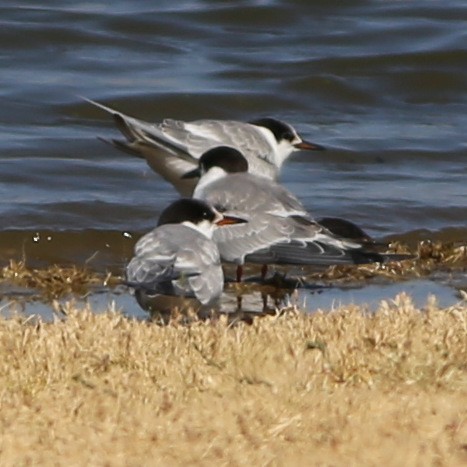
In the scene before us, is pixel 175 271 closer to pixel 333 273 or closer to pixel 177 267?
pixel 177 267

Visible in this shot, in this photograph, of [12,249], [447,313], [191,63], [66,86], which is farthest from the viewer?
[191,63]

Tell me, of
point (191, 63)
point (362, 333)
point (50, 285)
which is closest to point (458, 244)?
point (50, 285)

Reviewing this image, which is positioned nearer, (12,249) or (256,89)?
(12,249)

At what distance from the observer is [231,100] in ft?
42.5

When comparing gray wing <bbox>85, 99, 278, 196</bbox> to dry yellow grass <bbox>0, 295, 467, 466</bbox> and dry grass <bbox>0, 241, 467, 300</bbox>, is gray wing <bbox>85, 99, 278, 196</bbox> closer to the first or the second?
dry grass <bbox>0, 241, 467, 300</bbox>

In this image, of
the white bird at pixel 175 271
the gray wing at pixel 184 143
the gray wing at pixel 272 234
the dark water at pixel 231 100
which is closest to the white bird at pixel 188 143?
the gray wing at pixel 184 143

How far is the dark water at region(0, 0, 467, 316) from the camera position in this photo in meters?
10.1

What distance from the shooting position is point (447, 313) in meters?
6.21

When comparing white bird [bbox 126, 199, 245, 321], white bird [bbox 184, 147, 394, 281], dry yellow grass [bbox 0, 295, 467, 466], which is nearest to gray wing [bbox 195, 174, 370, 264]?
white bird [bbox 184, 147, 394, 281]

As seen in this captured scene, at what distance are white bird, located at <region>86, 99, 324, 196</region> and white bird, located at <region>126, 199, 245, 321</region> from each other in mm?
1786

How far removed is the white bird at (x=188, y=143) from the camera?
951 cm

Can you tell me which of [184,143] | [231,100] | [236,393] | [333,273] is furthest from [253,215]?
[231,100]

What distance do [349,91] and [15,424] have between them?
349 inches

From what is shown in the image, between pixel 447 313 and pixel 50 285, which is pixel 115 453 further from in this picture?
pixel 50 285
